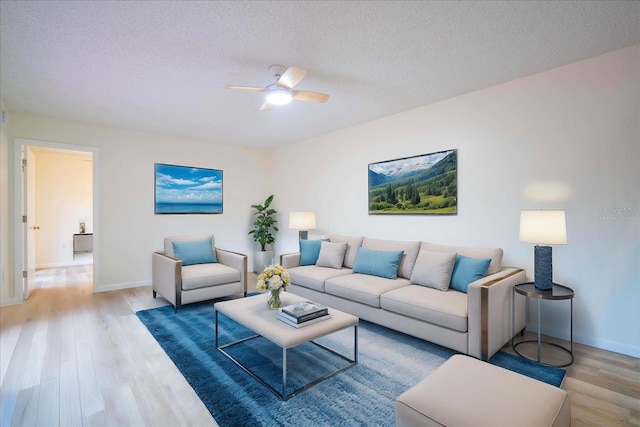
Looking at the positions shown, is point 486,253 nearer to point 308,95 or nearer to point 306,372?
point 306,372

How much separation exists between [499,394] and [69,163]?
842 centimetres

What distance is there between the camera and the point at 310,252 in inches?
170

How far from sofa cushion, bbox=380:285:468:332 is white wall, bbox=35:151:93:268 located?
266 inches

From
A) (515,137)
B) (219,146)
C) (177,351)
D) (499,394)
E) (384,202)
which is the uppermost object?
(219,146)

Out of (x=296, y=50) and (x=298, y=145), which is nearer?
(x=296, y=50)

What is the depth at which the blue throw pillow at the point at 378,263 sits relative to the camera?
348cm

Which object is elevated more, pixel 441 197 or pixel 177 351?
pixel 441 197

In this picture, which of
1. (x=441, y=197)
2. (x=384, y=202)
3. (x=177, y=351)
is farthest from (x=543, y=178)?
(x=177, y=351)

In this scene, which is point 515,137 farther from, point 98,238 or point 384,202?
point 98,238

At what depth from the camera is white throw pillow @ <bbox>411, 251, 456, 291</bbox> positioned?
2.99 metres

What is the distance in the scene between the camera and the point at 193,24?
7.06 ft

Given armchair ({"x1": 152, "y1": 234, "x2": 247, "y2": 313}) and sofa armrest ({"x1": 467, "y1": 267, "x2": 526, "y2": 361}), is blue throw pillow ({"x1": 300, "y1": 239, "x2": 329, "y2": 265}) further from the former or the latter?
sofa armrest ({"x1": 467, "y1": 267, "x2": 526, "y2": 361})

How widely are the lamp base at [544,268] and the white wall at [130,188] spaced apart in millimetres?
4891

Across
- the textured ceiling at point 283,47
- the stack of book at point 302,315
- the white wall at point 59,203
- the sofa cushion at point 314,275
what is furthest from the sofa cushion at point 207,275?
the white wall at point 59,203
